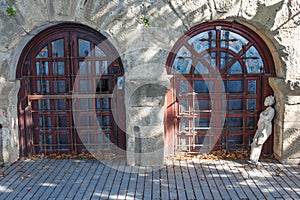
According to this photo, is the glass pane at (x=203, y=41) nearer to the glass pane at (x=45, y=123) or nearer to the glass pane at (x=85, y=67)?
the glass pane at (x=85, y=67)

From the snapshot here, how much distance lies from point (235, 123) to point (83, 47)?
2.65m

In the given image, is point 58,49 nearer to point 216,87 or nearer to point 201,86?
point 201,86

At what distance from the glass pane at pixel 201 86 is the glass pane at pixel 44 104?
233 cm

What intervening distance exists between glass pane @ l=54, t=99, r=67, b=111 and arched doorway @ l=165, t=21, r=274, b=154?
1.61m

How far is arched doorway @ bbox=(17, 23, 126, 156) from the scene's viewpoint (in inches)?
199

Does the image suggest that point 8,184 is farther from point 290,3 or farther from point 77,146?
point 290,3

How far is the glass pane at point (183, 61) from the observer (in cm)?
508

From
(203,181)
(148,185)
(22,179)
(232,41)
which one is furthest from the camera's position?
(232,41)

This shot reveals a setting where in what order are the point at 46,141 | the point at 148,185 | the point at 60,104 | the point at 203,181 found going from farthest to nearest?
1. the point at 46,141
2. the point at 60,104
3. the point at 203,181
4. the point at 148,185

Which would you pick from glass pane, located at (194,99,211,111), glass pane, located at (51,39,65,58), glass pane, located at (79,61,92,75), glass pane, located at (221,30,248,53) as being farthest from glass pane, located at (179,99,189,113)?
glass pane, located at (51,39,65,58)

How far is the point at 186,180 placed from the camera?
4418 mm

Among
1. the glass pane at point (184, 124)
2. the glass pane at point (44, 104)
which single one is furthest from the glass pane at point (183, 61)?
the glass pane at point (44, 104)

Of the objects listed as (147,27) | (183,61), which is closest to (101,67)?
(147,27)

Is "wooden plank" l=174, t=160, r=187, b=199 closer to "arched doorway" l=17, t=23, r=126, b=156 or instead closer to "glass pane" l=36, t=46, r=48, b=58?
"arched doorway" l=17, t=23, r=126, b=156
